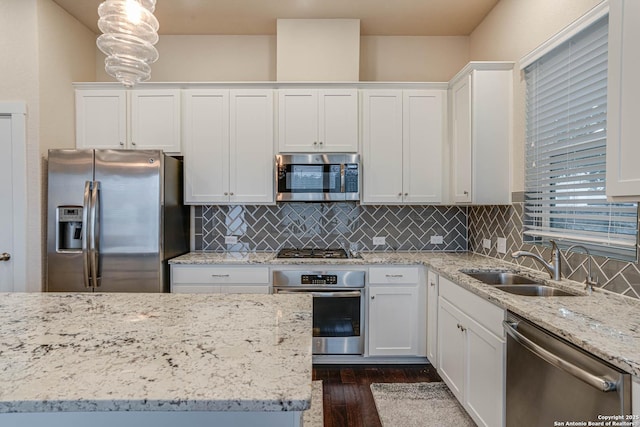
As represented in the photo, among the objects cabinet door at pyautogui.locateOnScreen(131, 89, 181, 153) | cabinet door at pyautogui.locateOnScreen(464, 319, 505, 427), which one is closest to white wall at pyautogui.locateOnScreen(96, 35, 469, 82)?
cabinet door at pyautogui.locateOnScreen(131, 89, 181, 153)

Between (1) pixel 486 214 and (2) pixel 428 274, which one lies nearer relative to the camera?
(2) pixel 428 274

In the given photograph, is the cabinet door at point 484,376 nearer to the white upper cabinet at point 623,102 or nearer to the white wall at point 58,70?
the white upper cabinet at point 623,102

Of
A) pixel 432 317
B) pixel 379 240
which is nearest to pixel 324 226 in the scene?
pixel 379 240

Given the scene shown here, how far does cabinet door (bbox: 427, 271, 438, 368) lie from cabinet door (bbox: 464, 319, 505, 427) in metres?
0.57

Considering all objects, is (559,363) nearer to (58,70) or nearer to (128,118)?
(128,118)

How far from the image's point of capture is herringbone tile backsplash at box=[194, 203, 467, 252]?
343 centimetres

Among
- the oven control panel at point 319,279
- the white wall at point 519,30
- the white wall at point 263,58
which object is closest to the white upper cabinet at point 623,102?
the white wall at point 519,30

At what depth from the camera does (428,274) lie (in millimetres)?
2809

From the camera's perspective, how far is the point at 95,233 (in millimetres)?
2633

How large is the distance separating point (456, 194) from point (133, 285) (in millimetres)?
2709

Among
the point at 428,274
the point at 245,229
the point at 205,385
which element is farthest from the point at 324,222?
the point at 205,385

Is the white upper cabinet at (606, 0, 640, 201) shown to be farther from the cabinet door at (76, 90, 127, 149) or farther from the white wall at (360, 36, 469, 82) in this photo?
the cabinet door at (76, 90, 127, 149)

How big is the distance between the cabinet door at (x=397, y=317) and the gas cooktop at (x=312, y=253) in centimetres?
47

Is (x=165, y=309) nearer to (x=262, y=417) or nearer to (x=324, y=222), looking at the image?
(x=262, y=417)
